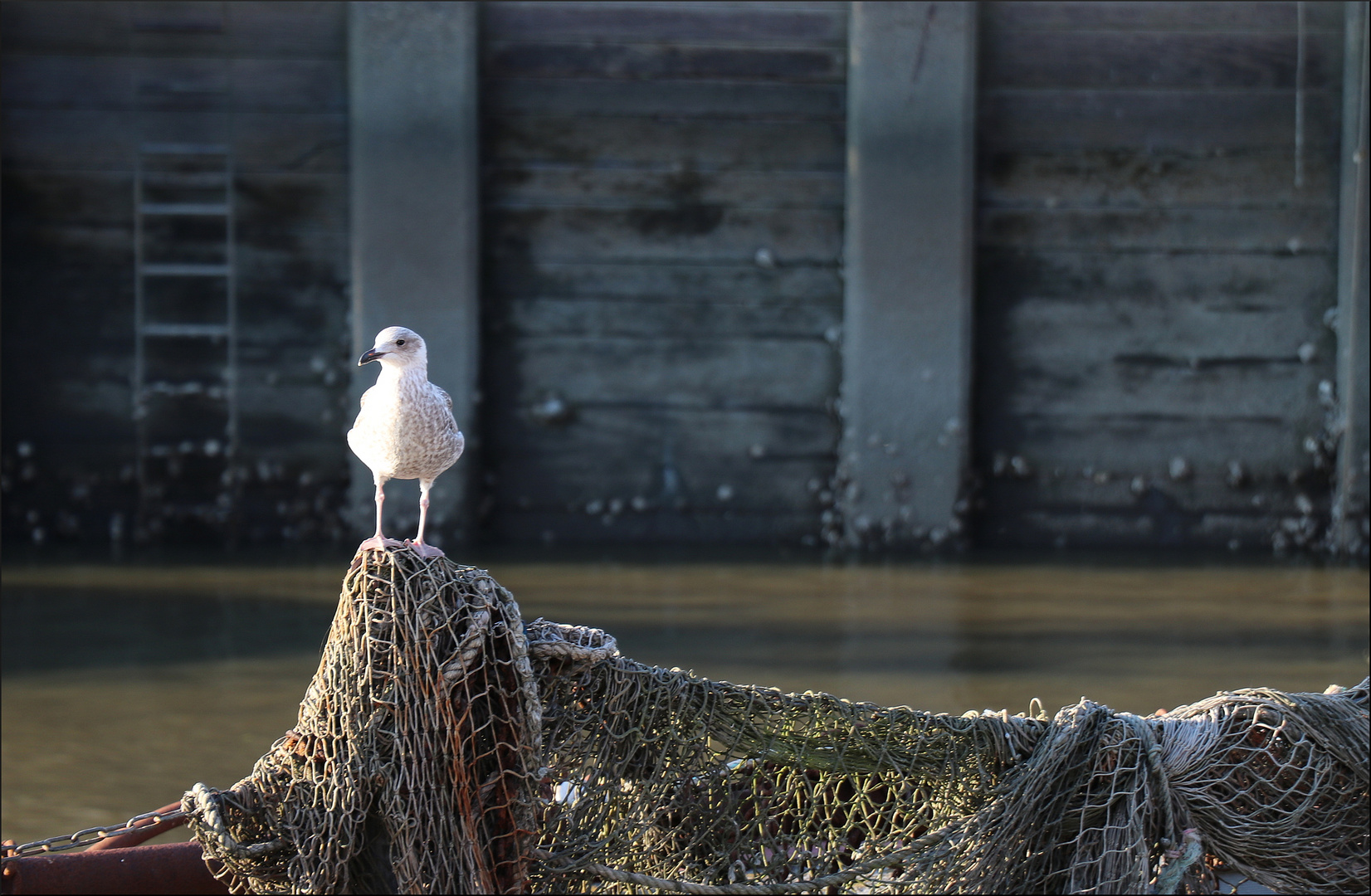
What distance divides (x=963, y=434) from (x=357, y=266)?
10.5 feet

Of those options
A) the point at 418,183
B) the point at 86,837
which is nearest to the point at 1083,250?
the point at 418,183

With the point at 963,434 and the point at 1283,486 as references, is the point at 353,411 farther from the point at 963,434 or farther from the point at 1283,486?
the point at 1283,486

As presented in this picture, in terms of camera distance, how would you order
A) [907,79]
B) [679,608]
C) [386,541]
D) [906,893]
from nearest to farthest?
[386,541] → [906,893] → [679,608] → [907,79]

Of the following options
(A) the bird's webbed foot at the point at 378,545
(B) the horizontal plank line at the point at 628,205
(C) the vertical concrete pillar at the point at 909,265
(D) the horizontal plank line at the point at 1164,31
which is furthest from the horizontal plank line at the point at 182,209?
(A) the bird's webbed foot at the point at 378,545

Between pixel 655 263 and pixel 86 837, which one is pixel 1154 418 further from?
pixel 86 837

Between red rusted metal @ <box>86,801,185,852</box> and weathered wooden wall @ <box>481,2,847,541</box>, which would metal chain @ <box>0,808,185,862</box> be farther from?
weathered wooden wall @ <box>481,2,847,541</box>

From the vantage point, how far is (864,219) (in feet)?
22.6

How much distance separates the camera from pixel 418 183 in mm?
6848

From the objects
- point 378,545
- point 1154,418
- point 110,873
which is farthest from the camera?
point 1154,418

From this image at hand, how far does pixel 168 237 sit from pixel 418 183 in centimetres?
139

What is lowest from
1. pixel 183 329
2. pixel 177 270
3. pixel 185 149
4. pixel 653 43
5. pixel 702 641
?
pixel 702 641

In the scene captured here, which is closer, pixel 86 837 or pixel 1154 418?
pixel 86 837

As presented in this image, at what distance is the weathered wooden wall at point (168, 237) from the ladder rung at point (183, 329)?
10 cm

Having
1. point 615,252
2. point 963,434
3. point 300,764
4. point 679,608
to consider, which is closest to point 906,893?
point 300,764
